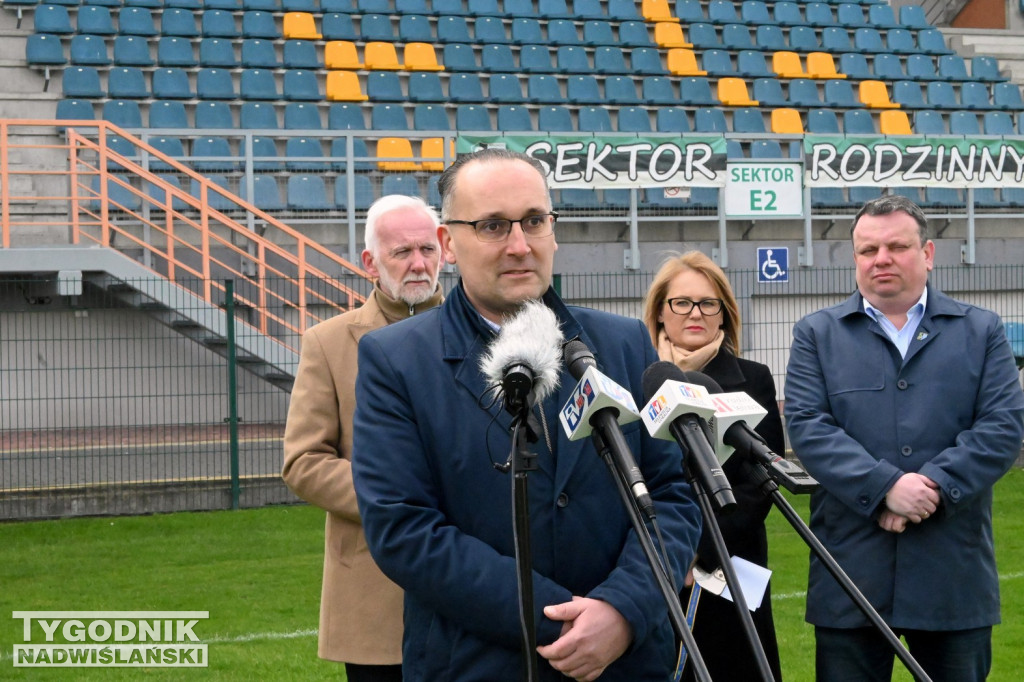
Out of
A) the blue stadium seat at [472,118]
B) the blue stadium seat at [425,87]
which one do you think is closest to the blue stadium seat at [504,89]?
the blue stadium seat at [472,118]

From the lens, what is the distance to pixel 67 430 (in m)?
9.81

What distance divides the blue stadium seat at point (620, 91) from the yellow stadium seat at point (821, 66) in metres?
3.51

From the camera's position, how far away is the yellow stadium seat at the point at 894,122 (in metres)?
18.0

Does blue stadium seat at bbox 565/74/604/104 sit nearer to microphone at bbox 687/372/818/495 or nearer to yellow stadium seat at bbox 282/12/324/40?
yellow stadium seat at bbox 282/12/324/40

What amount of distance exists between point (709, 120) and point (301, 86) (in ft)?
18.8

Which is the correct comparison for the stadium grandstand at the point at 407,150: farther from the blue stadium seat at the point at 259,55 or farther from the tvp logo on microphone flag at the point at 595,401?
the tvp logo on microphone flag at the point at 595,401

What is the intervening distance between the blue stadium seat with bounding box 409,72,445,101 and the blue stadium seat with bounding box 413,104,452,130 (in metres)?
0.43

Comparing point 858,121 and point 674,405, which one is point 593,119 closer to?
point 858,121

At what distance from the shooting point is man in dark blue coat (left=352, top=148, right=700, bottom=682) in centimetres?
231

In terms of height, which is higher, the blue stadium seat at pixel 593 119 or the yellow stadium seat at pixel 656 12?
the yellow stadium seat at pixel 656 12

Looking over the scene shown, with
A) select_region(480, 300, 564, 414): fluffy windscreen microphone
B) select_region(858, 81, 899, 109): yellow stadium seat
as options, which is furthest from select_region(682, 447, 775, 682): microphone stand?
select_region(858, 81, 899, 109): yellow stadium seat

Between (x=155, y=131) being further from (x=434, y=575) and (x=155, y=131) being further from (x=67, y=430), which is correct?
(x=434, y=575)

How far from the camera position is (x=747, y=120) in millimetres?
17266

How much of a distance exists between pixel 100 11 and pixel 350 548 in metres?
14.9
